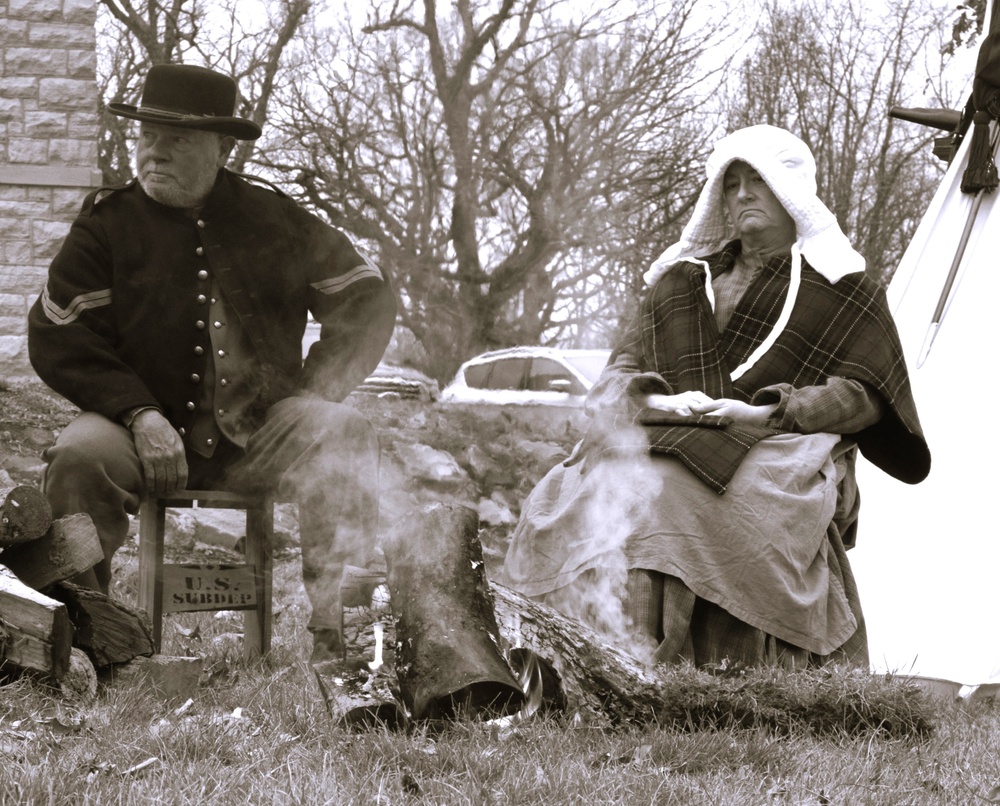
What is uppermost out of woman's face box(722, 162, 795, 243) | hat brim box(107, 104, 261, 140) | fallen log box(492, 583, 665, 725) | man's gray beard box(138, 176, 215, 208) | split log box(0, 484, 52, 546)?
hat brim box(107, 104, 261, 140)

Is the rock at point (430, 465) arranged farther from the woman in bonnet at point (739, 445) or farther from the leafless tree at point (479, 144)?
the woman in bonnet at point (739, 445)

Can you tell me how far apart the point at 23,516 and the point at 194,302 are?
2.97 feet

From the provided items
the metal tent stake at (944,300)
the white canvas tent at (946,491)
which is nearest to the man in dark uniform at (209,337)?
the white canvas tent at (946,491)

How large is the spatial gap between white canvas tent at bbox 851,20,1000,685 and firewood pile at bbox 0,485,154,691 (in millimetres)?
2250

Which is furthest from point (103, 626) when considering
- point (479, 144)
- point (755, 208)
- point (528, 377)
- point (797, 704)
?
point (528, 377)

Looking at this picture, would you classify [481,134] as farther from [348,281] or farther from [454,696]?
[454,696]

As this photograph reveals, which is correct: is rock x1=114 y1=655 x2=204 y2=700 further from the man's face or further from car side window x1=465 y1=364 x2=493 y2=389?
car side window x1=465 y1=364 x2=493 y2=389

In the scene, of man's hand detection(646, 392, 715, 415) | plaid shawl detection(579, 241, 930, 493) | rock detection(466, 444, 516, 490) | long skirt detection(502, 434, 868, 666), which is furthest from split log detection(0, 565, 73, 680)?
rock detection(466, 444, 516, 490)

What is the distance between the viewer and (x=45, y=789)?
71.6 inches

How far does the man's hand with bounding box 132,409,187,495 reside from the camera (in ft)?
10.2

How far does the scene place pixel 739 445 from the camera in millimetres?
3287

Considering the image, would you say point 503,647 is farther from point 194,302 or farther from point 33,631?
point 194,302

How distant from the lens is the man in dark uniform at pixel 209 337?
318cm

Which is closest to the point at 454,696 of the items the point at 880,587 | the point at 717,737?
the point at 717,737
